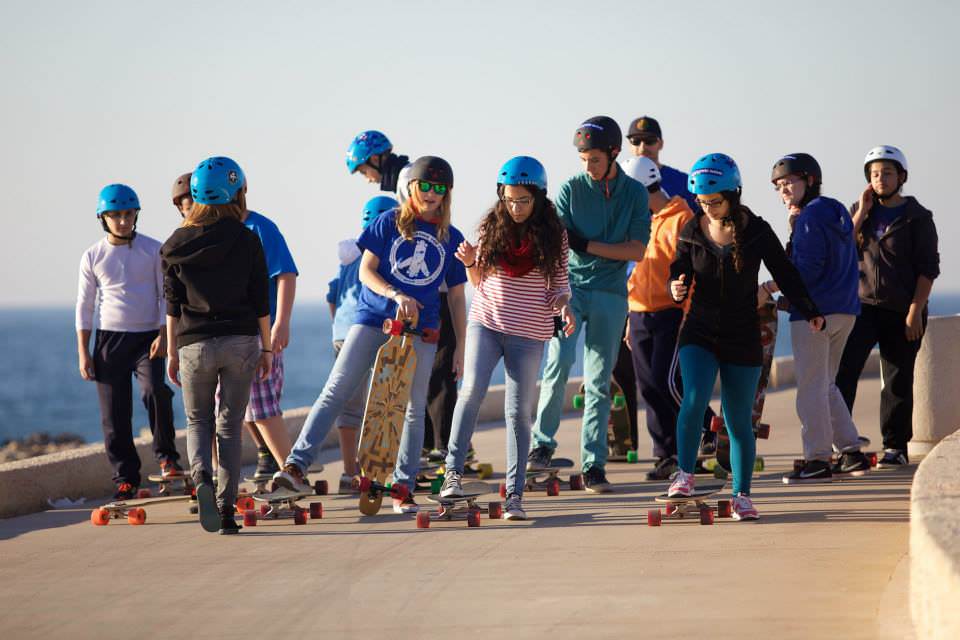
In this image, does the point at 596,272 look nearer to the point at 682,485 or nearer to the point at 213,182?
the point at 682,485

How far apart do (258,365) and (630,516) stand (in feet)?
7.27

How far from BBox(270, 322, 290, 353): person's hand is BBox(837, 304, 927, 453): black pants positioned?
12.7 feet

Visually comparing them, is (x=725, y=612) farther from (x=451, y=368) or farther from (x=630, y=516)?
(x=451, y=368)

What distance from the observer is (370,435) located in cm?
781

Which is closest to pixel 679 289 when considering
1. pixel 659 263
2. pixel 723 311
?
pixel 723 311

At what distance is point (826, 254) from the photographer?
870 cm

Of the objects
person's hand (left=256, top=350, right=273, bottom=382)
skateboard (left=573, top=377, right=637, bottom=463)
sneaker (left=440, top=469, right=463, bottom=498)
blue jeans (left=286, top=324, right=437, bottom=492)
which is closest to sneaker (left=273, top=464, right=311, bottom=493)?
blue jeans (left=286, top=324, right=437, bottom=492)

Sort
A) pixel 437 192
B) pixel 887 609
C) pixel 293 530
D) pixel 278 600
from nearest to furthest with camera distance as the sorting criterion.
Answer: pixel 887 609 → pixel 278 600 → pixel 293 530 → pixel 437 192

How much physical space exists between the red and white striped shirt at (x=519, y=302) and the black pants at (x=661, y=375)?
1.84m

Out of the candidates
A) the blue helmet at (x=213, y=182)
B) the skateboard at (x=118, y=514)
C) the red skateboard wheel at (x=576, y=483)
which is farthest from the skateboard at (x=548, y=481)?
the blue helmet at (x=213, y=182)

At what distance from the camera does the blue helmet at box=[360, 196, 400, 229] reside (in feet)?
29.1

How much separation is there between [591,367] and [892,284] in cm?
233

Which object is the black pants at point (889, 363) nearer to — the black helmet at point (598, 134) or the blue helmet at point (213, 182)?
the black helmet at point (598, 134)

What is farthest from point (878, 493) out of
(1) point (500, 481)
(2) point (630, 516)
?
(1) point (500, 481)
